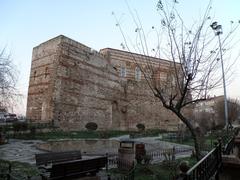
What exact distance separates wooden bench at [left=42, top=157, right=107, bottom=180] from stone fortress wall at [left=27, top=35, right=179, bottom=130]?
414 inches

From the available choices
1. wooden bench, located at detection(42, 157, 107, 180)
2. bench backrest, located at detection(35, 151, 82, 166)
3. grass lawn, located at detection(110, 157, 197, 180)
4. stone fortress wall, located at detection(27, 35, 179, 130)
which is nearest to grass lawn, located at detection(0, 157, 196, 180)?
grass lawn, located at detection(110, 157, 197, 180)

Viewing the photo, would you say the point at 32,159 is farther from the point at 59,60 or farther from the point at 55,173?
the point at 59,60

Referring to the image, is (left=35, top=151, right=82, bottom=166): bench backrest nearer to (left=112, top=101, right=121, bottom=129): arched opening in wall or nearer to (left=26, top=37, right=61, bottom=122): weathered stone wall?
(left=26, top=37, right=61, bottom=122): weathered stone wall

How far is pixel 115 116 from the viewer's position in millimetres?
26859

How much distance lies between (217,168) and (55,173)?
3272 mm

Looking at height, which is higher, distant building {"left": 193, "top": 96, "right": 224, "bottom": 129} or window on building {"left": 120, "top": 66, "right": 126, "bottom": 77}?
window on building {"left": 120, "top": 66, "right": 126, "bottom": 77}

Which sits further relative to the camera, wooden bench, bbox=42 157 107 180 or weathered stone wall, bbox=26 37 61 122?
weathered stone wall, bbox=26 37 61 122

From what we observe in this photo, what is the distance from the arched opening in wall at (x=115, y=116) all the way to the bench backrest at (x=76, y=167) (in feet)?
66.6

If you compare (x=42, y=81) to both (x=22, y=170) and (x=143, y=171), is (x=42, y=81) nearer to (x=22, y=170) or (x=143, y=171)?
(x=22, y=170)

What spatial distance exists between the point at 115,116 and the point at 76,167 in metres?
21.6

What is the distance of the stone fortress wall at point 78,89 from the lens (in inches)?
772

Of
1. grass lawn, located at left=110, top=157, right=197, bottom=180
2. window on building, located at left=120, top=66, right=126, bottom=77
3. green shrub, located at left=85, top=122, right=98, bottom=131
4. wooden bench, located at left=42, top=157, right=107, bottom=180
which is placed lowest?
grass lawn, located at left=110, top=157, right=197, bottom=180

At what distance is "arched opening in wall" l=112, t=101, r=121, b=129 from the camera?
26.5m

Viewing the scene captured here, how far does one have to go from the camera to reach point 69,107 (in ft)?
66.4
